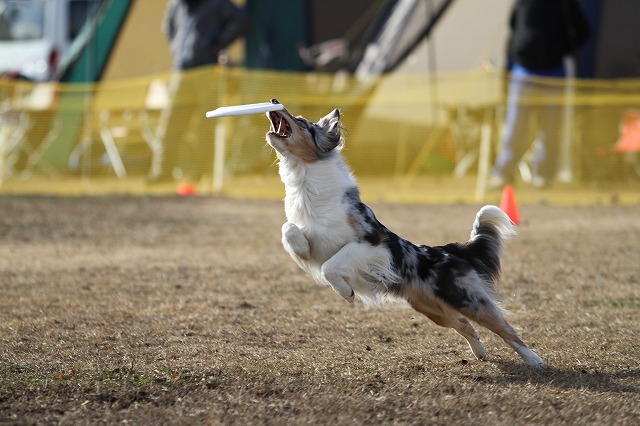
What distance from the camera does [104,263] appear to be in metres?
9.73

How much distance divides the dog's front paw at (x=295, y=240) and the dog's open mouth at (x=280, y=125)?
1.81ft

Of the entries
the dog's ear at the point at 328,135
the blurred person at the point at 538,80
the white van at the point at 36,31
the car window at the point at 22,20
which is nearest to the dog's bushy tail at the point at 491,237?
the dog's ear at the point at 328,135

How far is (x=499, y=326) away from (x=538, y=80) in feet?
31.6

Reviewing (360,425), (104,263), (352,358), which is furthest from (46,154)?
(360,425)

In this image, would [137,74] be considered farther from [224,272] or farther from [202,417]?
[202,417]

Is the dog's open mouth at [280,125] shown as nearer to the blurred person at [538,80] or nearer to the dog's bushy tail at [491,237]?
the dog's bushy tail at [491,237]

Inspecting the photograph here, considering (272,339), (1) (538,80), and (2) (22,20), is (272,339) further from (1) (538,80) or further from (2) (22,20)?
(2) (22,20)

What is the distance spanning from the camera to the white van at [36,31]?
66.6 ft

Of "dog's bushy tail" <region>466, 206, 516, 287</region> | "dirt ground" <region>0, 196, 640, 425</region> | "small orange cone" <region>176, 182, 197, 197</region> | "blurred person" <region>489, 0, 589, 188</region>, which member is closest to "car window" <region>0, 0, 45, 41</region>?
"small orange cone" <region>176, 182, 197, 197</region>

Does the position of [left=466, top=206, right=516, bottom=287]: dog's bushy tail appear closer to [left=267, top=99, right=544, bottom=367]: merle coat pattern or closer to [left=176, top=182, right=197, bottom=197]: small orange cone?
[left=267, top=99, right=544, bottom=367]: merle coat pattern

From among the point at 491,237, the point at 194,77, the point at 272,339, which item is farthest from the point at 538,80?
the point at 272,339

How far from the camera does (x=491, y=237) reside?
6.26 meters

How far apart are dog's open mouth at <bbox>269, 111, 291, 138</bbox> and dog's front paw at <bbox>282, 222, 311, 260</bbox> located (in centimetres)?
55

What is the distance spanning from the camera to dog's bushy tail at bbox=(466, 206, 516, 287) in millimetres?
6191
